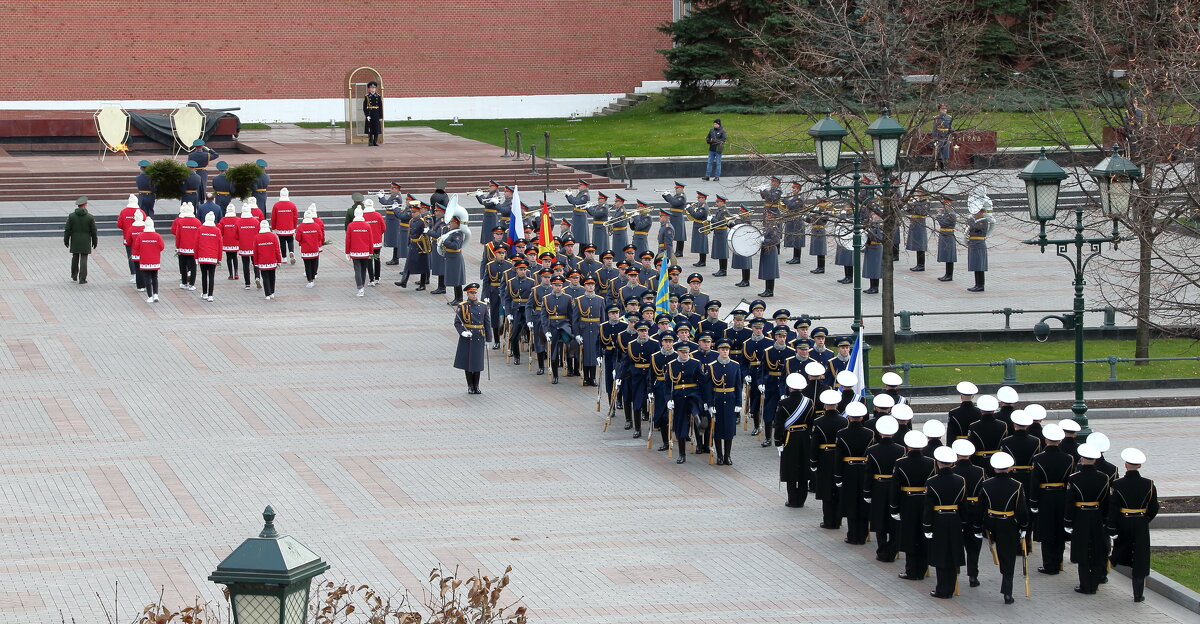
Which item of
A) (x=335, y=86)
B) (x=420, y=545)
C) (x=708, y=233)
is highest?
(x=335, y=86)

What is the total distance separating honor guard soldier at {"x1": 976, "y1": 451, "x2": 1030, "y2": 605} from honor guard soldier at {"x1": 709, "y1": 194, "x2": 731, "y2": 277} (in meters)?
14.6

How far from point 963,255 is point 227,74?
87.7 ft

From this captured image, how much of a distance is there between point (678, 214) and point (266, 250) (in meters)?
7.95

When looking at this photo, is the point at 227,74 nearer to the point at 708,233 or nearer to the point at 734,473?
the point at 708,233

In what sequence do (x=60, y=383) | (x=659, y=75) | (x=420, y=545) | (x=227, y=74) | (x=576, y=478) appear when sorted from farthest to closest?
(x=659, y=75) → (x=227, y=74) → (x=60, y=383) → (x=576, y=478) → (x=420, y=545)

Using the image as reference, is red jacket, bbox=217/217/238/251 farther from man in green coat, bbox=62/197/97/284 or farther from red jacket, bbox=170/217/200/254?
man in green coat, bbox=62/197/97/284

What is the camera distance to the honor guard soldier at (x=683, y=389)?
680 inches

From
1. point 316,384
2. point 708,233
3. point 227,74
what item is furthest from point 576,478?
point 227,74

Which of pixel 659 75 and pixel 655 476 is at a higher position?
pixel 659 75

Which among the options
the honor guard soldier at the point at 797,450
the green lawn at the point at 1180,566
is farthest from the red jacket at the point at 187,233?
the green lawn at the point at 1180,566

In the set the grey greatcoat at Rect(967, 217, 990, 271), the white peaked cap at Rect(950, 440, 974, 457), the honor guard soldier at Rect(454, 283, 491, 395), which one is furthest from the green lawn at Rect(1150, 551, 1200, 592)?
the grey greatcoat at Rect(967, 217, 990, 271)

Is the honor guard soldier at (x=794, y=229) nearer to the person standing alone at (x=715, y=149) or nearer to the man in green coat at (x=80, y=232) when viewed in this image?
the person standing alone at (x=715, y=149)

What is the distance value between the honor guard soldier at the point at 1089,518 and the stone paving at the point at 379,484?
0.82ft

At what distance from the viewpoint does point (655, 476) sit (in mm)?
16844
